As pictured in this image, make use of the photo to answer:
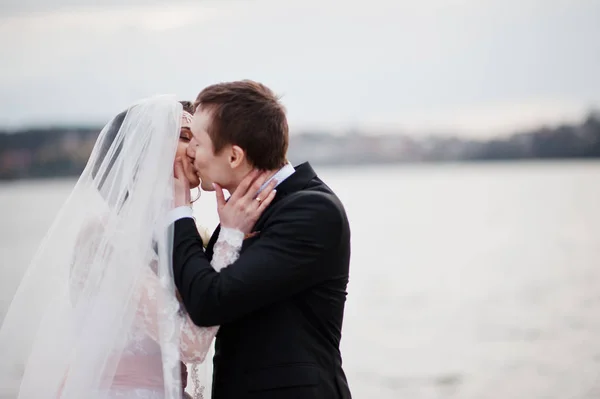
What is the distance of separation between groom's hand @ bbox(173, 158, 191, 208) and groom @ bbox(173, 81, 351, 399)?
7 centimetres

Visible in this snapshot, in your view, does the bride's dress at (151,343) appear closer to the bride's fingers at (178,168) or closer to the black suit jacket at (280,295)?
the black suit jacket at (280,295)

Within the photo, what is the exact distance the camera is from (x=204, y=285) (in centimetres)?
288

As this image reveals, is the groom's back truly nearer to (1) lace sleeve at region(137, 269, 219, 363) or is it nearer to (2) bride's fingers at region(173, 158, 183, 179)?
(1) lace sleeve at region(137, 269, 219, 363)

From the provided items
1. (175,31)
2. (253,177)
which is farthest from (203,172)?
(175,31)

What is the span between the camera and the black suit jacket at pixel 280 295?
2891 mm

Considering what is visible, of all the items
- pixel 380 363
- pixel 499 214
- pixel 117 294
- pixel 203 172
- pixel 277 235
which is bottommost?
pixel 499 214

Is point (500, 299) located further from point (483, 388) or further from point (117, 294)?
point (117, 294)

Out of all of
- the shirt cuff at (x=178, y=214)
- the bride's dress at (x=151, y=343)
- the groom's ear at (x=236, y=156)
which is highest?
the groom's ear at (x=236, y=156)

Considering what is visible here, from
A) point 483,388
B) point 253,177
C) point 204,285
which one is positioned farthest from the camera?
point 483,388

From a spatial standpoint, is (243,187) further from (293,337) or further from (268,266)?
(293,337)

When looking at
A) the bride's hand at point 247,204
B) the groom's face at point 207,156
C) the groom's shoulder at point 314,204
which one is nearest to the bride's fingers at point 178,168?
the groom's face at point 207,156

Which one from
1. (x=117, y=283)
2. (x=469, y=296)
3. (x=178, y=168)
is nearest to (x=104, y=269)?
(x=117, y=283)

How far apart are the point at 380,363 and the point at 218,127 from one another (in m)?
11.9

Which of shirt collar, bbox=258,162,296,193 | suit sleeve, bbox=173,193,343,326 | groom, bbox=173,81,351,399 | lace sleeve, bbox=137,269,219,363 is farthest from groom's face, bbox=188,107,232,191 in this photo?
lace sleeve, bbox=137,269,219,363
